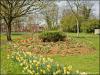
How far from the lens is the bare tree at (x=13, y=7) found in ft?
62.2

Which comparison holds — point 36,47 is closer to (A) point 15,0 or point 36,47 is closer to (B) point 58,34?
(B) point 58,34

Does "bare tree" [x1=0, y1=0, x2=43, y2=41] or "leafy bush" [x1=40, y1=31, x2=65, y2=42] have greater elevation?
"bare tree" [x1=0, y1=0, x2=43, y2=41]

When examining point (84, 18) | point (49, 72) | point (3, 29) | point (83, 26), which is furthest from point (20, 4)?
point (84, 18)

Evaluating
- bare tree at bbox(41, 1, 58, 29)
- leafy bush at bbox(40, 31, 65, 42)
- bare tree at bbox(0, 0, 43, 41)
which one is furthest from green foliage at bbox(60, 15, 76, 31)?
leafy bush at bbox(40, 31, 65, 42)

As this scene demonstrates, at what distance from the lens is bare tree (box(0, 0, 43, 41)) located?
1895 cm

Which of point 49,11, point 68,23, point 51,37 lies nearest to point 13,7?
point 51,37

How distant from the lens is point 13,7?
1891 cm

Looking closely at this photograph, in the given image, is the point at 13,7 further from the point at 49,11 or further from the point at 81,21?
the point at 81,21

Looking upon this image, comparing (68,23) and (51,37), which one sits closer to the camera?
(51,37)

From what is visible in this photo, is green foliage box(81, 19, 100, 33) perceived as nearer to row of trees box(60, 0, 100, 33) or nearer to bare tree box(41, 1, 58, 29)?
row of trees box(60, 0, 100, 33)

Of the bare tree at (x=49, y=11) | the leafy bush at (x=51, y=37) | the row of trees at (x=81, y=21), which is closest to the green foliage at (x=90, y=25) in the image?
the row of trees at (x=81, y=21)

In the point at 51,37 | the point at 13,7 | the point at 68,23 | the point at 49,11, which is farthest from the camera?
the point at 68,23

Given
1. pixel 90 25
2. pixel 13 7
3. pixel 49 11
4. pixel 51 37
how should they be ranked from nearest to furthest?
pixel 51 37, pixel 13 7, pixel 49 11, pixel 90 25

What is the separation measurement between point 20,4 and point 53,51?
7141 millimetres
